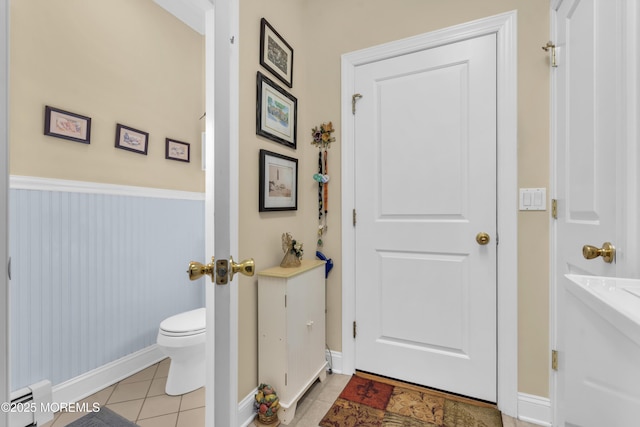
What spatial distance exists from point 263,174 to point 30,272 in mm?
1272

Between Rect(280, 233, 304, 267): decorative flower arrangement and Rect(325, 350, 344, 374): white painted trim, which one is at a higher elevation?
Rect(280, 233, 304, 267): decorative flower arrangement

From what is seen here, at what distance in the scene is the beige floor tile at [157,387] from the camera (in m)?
1.75

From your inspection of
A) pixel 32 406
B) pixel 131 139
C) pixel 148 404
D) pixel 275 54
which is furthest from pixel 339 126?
pixel 32 406

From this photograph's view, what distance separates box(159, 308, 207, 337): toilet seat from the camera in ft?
5.41

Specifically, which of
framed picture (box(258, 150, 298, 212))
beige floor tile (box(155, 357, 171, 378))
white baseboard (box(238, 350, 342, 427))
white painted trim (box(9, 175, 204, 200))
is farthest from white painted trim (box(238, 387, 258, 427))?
white painted trim (box(9, 175, 204, 200))

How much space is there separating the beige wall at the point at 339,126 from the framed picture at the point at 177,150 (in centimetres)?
104

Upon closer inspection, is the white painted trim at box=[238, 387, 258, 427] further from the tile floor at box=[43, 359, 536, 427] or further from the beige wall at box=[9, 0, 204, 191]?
the beige wall at box=[9, 0, 204, 191]

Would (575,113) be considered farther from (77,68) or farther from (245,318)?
(77,68)

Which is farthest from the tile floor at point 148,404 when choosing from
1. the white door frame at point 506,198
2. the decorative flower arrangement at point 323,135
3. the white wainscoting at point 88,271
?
the decorative flower arrangement at point 323,135

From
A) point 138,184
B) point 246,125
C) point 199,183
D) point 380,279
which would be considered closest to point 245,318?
point 380,279

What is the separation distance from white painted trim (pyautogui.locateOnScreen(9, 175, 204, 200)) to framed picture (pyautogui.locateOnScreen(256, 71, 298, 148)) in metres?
1.06

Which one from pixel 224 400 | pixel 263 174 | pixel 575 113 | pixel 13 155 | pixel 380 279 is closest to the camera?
pixel 224 400

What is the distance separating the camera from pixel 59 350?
5.26 feet

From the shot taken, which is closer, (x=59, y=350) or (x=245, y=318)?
(x=245, y=318)
